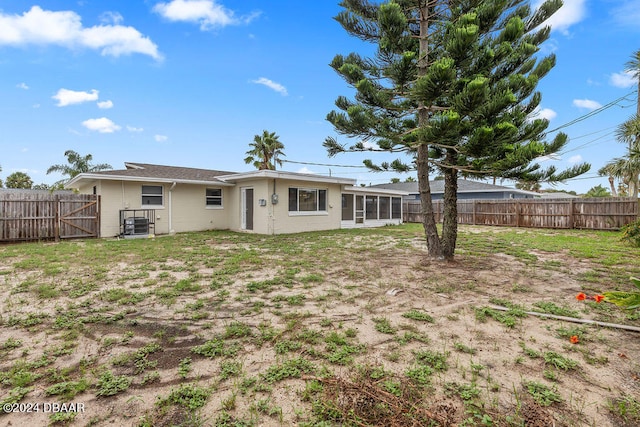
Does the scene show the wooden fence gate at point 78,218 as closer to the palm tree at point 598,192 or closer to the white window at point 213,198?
the white window at point 213,198

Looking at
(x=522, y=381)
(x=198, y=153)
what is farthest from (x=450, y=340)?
(x=198, y=153)

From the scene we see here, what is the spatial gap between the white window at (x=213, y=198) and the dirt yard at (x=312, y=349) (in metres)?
7.96

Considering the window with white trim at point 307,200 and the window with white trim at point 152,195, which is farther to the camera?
the window with white trim at point 307,200

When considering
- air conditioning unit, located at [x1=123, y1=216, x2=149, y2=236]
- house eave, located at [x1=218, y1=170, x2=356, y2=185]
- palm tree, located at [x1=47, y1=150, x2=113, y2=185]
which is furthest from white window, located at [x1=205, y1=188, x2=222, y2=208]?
palm tree, located at [x1=47, y1=150, x2=113, y2=185]

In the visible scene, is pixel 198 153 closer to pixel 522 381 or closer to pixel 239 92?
pixel 239 92

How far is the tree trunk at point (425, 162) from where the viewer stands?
5926 millimetres

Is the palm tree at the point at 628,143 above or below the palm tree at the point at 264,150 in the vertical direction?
below

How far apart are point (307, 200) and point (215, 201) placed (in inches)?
170

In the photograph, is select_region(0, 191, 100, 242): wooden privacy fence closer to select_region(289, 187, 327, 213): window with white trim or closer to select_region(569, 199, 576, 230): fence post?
select_region(289, 187, 327, 213): window with white trim

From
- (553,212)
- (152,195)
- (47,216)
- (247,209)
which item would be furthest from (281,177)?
(553,212)

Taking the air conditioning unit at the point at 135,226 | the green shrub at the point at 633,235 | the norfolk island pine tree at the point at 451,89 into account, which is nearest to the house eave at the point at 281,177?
the air conditioning unit at the point at 135,226

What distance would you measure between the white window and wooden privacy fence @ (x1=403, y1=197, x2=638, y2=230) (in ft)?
44.2

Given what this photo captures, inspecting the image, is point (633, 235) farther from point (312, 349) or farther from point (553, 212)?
point (312, 349)

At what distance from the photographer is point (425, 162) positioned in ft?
20.5
